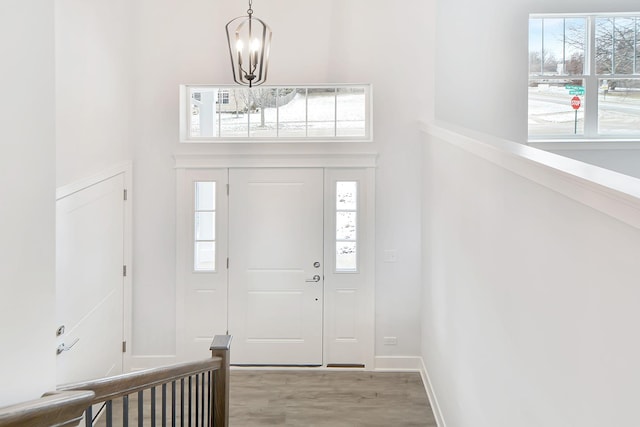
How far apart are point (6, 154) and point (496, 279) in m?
2.48

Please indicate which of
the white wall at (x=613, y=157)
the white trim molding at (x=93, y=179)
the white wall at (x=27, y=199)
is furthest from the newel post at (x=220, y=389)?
the white wall at (x=613, y=157)

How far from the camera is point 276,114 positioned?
6.70 meters

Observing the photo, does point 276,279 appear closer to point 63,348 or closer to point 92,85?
point 63,348

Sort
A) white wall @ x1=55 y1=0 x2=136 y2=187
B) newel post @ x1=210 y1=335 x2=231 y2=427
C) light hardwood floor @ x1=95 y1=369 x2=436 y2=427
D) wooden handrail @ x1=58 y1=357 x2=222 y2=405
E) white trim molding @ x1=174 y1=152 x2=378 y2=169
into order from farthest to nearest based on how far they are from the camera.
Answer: white trim molding @ x1=174 y1=152 x2=378 y2=169
light hardwood floor @ x1=95 y1=369 x2=436 y2=427
white wall @ x1=55 y1=0 x2=136 y2=187
newel post @ x1=210 y1=335 x2=231 y2=427
wooden handrail @ x1=58 y1=357 x2=222 y2=405

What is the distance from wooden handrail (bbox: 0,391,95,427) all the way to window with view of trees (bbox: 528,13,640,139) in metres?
6.00

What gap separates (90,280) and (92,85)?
5.03 ft

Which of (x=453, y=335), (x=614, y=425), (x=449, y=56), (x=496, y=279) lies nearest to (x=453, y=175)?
(x=453, y=335)

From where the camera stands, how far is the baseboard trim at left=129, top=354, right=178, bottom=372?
263 inches

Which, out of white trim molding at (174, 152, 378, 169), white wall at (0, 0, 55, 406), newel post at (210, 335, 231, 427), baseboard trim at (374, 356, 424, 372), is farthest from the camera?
baseboard trim at (374, 356, 424, 372)

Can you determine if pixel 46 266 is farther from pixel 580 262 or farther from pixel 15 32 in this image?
pixel 580 262

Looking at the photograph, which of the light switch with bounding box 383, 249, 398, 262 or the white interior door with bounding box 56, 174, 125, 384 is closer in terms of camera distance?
the white interior door with bounding box 56, 174, 125, 384

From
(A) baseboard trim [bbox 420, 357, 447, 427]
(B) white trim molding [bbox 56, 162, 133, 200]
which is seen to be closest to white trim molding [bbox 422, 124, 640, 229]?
(A) baseboard trim [bbox 420, 357, 447, 427]

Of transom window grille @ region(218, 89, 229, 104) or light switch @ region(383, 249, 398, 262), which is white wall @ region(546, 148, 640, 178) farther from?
transom window grille @ region(218, 89, 229, 104)

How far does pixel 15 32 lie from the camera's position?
1.63 metres
